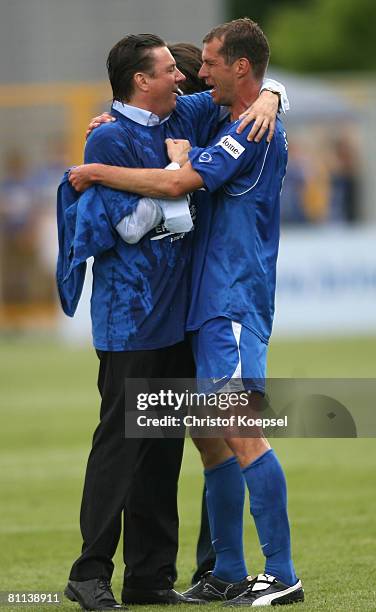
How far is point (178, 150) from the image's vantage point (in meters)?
5.95

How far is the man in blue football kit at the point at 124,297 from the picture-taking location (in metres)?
5.86

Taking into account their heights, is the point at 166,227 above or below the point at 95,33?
below

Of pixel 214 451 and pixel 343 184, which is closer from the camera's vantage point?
pixel 214 451

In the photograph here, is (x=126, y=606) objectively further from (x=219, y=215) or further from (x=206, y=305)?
(x=219, y=215)

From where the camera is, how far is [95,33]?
3170cm

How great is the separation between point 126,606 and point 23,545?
159 cm

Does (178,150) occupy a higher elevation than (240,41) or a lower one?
lower

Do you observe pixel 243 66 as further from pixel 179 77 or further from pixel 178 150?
pixel 178 150

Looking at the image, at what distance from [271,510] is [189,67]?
2127 millimetres

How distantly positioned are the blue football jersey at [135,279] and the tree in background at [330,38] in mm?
30414

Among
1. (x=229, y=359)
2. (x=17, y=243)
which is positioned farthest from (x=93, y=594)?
(x=17, y=243)

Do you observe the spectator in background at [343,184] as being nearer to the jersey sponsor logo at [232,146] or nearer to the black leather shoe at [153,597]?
the black leather shoe at [153,597]

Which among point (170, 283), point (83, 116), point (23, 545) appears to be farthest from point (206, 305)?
point (83, 116)

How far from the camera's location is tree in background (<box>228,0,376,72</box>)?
3559 cm
